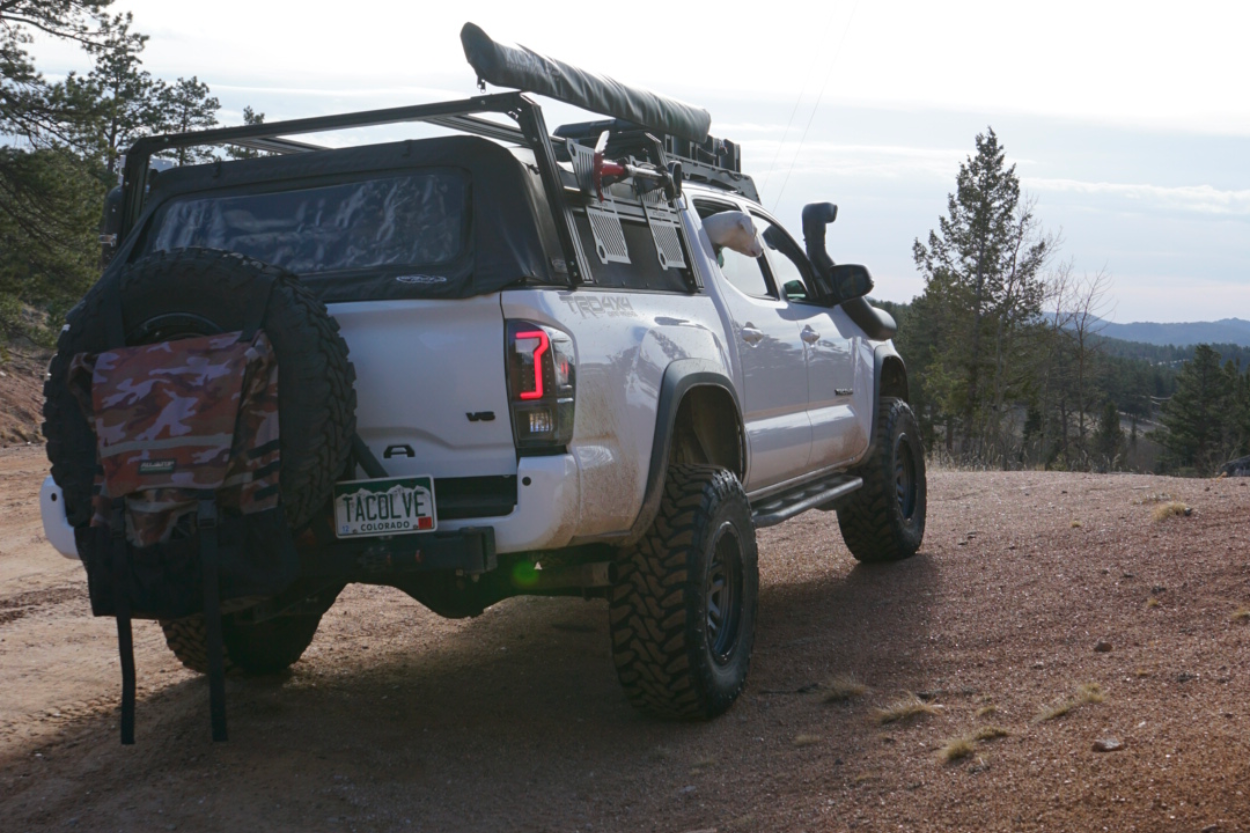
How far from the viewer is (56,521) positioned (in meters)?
4.21

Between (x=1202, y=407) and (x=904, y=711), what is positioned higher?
(x=904, y=711)

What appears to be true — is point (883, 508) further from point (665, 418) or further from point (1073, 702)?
point (1073, 702)

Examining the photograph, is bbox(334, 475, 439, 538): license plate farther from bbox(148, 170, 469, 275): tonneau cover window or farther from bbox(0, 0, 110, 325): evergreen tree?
bbox(0, 0, 110, 325): evergreen tree

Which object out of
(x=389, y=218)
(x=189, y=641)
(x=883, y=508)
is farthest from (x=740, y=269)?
(x=189, y=641)

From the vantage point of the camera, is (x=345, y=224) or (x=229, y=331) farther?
(x=345, y=224)

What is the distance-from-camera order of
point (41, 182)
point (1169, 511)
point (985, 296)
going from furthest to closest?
point (985, 296)
point (41, 182)
point (1169, 511)

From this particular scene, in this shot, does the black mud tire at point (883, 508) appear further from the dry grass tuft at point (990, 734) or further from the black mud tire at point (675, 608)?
the dry grass tuft at point (990, 734)

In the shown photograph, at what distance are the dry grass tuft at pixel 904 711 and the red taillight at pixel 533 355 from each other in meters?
1.71

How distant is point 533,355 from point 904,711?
1.84 metres

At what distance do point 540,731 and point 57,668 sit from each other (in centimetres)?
249

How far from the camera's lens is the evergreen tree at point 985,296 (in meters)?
56.5

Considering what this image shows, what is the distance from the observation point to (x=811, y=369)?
6.20 metres

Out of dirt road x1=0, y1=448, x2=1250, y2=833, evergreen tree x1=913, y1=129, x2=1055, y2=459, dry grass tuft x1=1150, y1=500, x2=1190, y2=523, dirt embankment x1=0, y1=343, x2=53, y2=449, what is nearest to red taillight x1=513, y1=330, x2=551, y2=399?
dirt road x1=0, y1=448, x2=1250, y2=833

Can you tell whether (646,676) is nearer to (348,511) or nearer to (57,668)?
(348,511)
